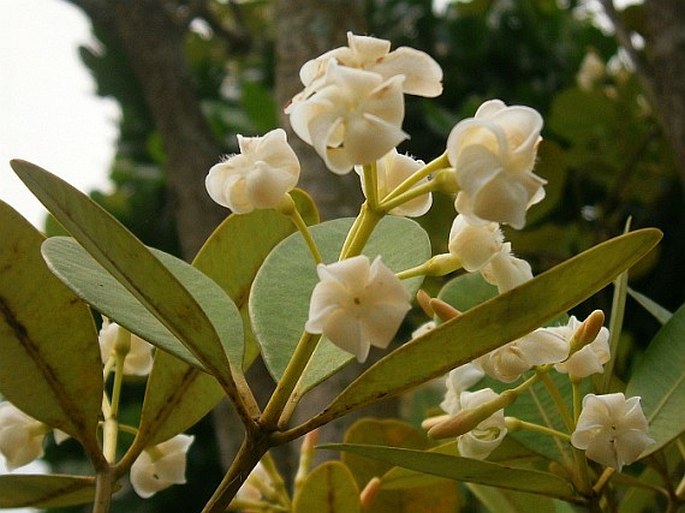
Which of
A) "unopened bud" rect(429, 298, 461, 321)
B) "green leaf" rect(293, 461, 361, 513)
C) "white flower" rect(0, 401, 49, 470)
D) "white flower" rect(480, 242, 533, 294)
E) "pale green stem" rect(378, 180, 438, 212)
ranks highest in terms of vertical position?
"pale green stem" rect(378, 180, 438, 212)

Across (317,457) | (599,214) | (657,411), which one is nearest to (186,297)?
(657,411)

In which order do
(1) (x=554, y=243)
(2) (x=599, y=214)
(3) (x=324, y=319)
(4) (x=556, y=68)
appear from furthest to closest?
(4) (x=556, y=68)
(2) (x=599, y=214)
(1) (x=554, y=243)
(3) (x=324, y=319)

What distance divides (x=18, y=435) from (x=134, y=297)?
0.63ft

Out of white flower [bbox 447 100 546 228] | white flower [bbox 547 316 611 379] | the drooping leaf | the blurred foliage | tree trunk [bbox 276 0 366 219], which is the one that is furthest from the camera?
the blurred foliage

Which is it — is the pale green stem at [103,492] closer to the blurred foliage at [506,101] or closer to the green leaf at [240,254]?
the green leaf at [240,254]

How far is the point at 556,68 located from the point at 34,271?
1742mm

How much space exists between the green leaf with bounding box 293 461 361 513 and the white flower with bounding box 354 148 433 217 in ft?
0.72

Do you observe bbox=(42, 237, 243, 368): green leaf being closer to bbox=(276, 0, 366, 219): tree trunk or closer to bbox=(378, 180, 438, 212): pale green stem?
bbox=(378, 180, 438, 212): pale green stem

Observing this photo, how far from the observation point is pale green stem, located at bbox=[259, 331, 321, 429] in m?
0.42

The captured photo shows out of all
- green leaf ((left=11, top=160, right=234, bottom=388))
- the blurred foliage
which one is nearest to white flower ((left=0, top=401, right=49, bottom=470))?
green leaf ((left=11, top=160, right=234, bottom=388))

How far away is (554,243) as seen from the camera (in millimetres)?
1444

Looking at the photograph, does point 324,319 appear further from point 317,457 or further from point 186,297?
point 317,457

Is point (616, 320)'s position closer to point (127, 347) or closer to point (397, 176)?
point (397, 176)

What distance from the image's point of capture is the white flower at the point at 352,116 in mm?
388
